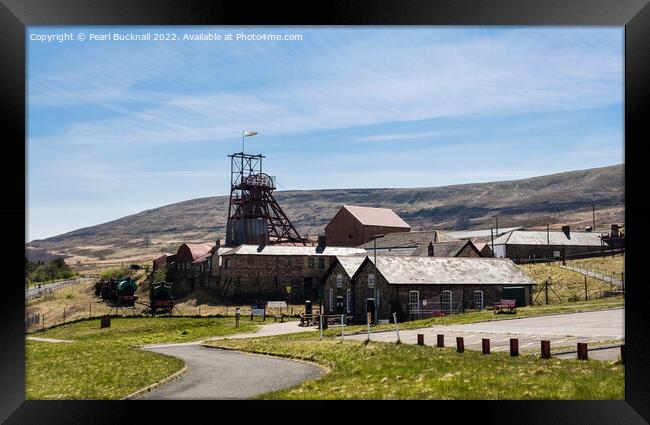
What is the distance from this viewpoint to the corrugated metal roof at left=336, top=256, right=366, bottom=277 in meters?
45.6

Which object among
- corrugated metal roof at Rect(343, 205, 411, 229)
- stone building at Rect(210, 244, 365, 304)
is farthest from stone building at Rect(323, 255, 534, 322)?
corrugated metal roof at Rect(343, 205, 411, 229)

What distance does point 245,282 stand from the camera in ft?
196

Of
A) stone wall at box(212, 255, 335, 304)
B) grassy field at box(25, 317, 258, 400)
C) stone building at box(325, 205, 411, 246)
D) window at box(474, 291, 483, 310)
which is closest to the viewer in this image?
grassy field at box(25, 317, 258, 400)

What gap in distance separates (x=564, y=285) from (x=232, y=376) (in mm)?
39542

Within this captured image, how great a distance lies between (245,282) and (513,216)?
15097cm

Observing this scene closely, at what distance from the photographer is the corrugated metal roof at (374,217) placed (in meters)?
82.8

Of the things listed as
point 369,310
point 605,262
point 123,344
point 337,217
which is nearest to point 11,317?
point 123,344

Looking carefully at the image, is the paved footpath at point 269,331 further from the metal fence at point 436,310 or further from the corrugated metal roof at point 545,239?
the corrugated metal roof at point 545,239

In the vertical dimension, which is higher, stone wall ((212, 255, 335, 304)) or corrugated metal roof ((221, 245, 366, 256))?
corrugated metal roof ((221, 245, 366, 256))

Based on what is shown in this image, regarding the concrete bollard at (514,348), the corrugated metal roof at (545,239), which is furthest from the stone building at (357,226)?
the concrete bollard at (514,348)

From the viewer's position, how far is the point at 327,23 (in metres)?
14.3

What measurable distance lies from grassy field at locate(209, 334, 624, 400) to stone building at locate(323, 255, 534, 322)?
68.4 ft

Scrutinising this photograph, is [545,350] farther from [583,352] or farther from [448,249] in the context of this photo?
[448,249]

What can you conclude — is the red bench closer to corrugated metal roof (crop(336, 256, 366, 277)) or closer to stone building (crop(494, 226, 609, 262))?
corrugated metal roof (crop(336, 256, 366, 277))
